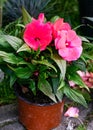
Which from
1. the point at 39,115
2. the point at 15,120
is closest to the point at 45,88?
the point at 39,115

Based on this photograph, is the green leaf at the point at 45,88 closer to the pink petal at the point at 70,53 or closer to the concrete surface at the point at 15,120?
the pink petal at the point at 70,53

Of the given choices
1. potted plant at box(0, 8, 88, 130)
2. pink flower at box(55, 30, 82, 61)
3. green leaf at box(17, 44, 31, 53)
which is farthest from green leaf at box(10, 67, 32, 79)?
pink flower at box(55, 30, 82, 61)

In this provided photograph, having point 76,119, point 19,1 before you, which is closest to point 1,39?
point 76,119

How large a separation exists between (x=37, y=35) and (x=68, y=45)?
20cm

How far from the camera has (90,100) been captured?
9.55 ft

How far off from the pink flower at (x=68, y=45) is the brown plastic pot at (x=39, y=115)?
1.38ft

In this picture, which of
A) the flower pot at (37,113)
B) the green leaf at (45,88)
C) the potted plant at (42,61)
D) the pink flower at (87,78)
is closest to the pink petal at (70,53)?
the potted plant at (42,61)

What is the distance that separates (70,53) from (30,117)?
601 mm

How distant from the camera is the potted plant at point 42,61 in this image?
2.19m

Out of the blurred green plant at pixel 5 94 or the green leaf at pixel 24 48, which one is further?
the blurred green plant at pixel 5 94

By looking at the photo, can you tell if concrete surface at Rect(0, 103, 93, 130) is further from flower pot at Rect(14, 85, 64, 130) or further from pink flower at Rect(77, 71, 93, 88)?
pink flower at Rect(77, 71, 93, 88)

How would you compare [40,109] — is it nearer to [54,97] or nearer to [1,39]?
[54,97]

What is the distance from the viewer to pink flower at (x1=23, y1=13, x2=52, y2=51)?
2.17m

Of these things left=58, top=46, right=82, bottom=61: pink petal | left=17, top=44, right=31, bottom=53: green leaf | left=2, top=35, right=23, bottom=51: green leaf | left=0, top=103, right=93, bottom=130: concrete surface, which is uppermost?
left=2, top=35, right=23, bottom=51: green leaf
